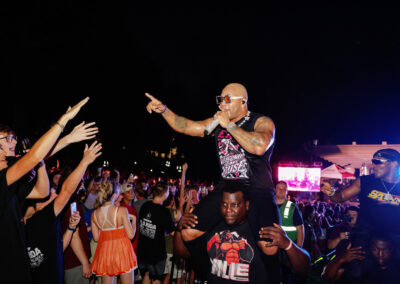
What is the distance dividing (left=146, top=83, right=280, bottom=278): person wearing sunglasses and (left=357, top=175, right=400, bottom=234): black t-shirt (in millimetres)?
1847

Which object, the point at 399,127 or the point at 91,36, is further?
the point at 399,127

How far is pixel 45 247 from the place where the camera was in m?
3.67

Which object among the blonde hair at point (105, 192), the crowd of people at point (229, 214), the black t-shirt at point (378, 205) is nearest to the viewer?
the crowd of people at point (229, 214)

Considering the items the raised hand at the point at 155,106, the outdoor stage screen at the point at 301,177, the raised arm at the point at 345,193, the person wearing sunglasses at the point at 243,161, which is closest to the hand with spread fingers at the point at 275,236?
the person wearing sunglasses at the point at 243,161

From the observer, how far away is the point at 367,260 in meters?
3.87

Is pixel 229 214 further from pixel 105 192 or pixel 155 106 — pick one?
pixel 105 192

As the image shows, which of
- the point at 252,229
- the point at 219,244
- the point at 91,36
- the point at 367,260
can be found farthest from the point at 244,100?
the point at 91,36

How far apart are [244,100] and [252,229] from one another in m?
1.59

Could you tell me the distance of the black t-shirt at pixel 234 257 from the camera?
145 inches

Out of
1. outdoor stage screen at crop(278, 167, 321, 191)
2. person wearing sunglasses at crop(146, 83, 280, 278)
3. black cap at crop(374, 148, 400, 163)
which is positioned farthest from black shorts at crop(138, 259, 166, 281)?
outdoor stage screen at crop(278, 167, 321, 191)

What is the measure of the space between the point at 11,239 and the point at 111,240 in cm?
312

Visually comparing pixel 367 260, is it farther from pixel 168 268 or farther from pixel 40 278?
pixel 168 268

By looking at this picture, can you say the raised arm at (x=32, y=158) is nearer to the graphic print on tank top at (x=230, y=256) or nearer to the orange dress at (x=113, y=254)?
the graphic print on tank top at (x=230, y=256)

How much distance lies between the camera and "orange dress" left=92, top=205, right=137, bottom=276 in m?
5.75
